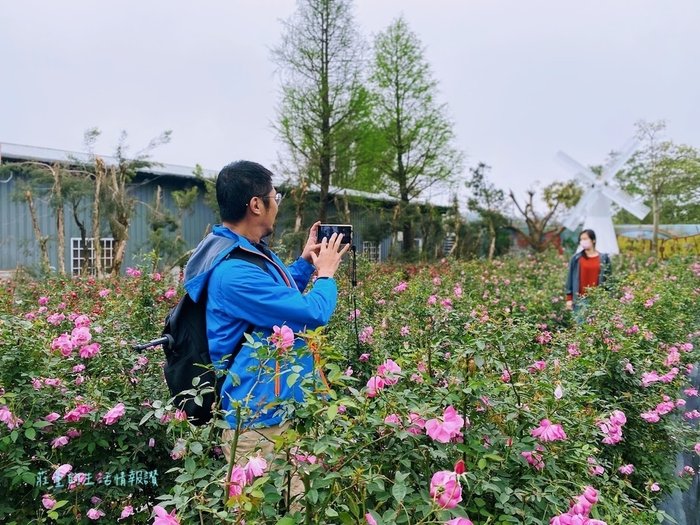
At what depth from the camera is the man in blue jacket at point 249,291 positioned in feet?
5.20

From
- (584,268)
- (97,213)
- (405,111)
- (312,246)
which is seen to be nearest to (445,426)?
(312,246)

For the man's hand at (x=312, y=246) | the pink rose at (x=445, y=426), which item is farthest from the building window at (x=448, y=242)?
the pink rose at (x=445, y=426)

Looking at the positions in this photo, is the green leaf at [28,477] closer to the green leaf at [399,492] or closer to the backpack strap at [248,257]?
the backpack strap at [248,257]

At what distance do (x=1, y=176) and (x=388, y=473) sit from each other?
13.3m


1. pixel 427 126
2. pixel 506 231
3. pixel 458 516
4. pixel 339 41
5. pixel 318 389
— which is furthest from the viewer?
pixel 506 231

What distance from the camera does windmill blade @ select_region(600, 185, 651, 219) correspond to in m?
22.6

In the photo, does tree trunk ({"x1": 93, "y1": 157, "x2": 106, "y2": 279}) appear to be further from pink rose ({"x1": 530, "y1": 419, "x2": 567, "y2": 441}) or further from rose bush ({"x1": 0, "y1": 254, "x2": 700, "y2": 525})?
pink rose ({"x1": 530, "y1": 419, "x2": 567, "y2": 441})

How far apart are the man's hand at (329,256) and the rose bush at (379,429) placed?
0.30 meters

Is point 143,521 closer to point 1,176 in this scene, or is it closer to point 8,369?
point 8,369

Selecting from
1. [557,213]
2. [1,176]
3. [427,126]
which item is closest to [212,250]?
[1,176]

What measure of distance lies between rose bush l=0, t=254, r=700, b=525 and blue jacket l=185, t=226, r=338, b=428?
192mm

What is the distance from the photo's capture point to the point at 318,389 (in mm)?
1191

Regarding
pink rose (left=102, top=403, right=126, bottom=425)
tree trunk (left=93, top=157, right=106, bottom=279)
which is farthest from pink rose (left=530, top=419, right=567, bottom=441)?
tree trunk (left=93, top=157, right=106, bottom=279)

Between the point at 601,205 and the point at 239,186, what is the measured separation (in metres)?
24.2
